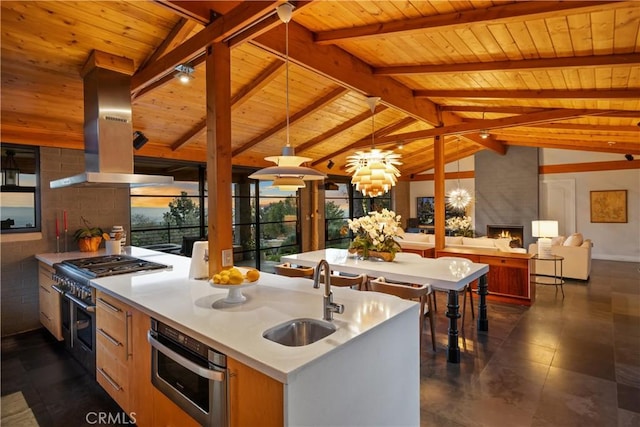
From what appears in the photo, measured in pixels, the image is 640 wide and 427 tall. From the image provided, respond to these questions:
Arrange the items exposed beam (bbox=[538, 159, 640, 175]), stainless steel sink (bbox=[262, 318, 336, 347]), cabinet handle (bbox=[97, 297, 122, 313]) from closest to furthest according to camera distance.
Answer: stainless steel sink (bbox=[262, 318, 336, 347]) < cabinet handle (bbox=[97, 297, 122, 313]) < exposed beam (bbox=[538, 159, 640, 175])

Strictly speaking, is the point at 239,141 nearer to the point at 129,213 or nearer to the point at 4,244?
the point at 129,213

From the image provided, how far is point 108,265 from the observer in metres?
3.26

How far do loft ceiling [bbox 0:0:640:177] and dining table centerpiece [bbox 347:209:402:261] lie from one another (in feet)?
5.05

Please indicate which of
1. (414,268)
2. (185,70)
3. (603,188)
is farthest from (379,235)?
(603,188)

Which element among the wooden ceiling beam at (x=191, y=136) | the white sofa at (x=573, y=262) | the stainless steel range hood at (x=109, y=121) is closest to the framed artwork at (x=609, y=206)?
the white sofa at (x=573, y=262)

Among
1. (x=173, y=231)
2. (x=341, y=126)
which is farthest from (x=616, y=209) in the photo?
(x=173, y=231)

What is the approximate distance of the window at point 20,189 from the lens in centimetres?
399

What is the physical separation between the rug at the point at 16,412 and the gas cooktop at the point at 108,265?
42.0 inches

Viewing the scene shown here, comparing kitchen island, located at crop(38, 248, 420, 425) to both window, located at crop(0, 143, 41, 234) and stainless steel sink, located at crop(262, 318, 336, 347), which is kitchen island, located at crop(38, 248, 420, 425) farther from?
window, located at crop(0, 143, 41, 234)

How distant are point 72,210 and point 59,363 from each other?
1994 mm

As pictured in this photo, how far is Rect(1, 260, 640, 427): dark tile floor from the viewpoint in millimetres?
2441

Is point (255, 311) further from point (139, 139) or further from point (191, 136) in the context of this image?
point (191, 136)

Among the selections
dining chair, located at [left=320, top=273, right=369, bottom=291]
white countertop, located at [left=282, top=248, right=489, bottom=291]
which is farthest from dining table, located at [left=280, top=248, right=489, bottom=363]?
dining chair, located at [left=320, top=273, right=369, bottom=291]

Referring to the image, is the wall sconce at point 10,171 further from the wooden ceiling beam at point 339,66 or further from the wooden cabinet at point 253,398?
the wooden cabinet at point 253,398
